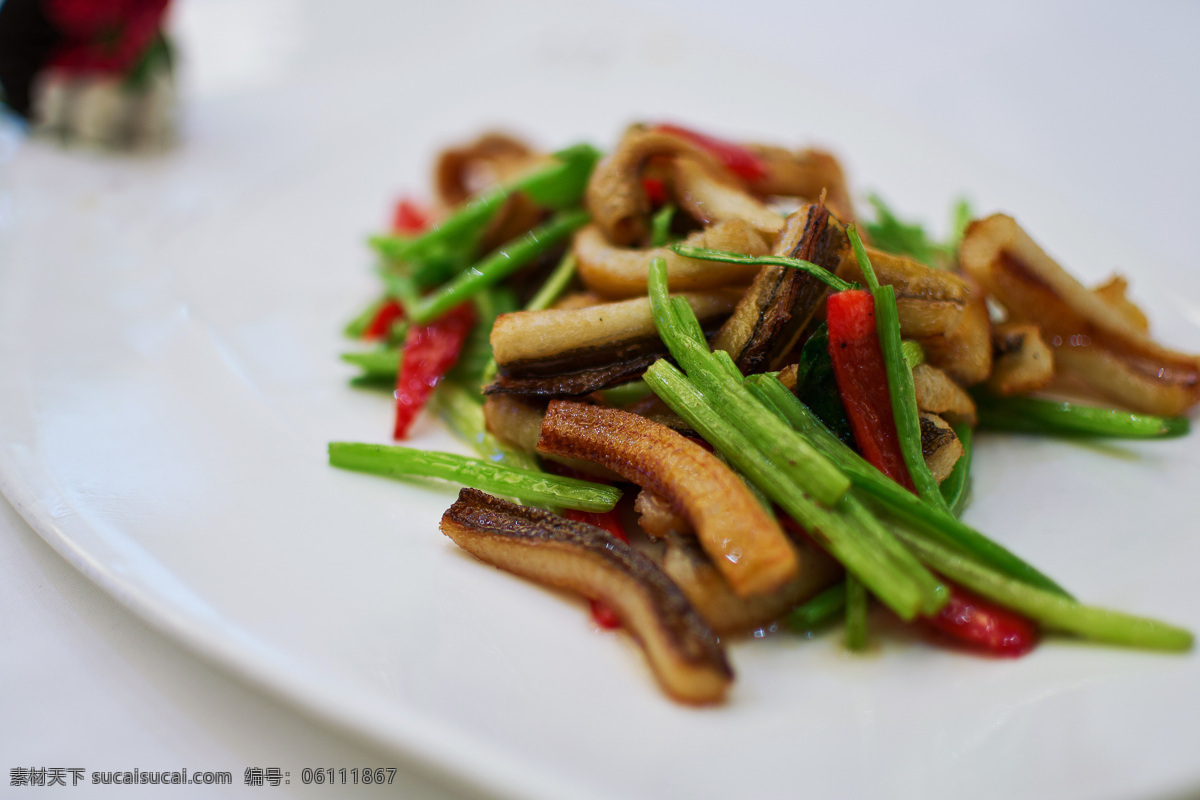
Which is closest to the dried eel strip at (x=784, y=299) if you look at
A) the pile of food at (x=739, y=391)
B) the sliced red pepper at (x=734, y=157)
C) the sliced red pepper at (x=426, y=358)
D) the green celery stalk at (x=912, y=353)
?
the pile of food at (x=739, y=391)

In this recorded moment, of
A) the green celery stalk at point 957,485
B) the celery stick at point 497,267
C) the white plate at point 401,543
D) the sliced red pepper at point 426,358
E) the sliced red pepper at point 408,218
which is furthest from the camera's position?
the sliced red pepper at point 408,218

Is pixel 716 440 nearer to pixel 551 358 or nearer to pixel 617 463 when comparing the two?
pixel 617 463

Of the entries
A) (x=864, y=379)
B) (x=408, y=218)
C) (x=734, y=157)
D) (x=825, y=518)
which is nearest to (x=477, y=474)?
(x=825, y=518)

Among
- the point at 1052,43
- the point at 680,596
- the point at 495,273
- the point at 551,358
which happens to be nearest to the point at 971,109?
the point at 1052,43

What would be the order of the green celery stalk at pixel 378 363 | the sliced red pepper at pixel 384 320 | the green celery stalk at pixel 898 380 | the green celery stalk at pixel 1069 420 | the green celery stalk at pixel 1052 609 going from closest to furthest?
1. the green celery stalk at pixel 1052 609
2. the green celery stalk at pixel 898 380
3. the green celery stalk at pixel 1069 420
4. the green celery stalk at pixel 378 363
5. the sliced red pepper at pixel 384 320

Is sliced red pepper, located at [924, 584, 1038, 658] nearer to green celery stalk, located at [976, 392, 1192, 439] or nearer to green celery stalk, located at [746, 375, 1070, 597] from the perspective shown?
green celery stalk, located at [746, 375, 1070, 597]

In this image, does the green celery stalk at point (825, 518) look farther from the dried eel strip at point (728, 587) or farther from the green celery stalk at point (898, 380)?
the green celery stalk at point (898, 380)

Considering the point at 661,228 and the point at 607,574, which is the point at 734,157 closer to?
the point at 661,228

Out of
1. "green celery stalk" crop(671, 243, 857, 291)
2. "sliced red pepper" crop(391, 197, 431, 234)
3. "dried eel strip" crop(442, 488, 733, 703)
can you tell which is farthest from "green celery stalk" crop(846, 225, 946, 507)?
"sliced red pepper" crop(391, 197, 431, 234)
